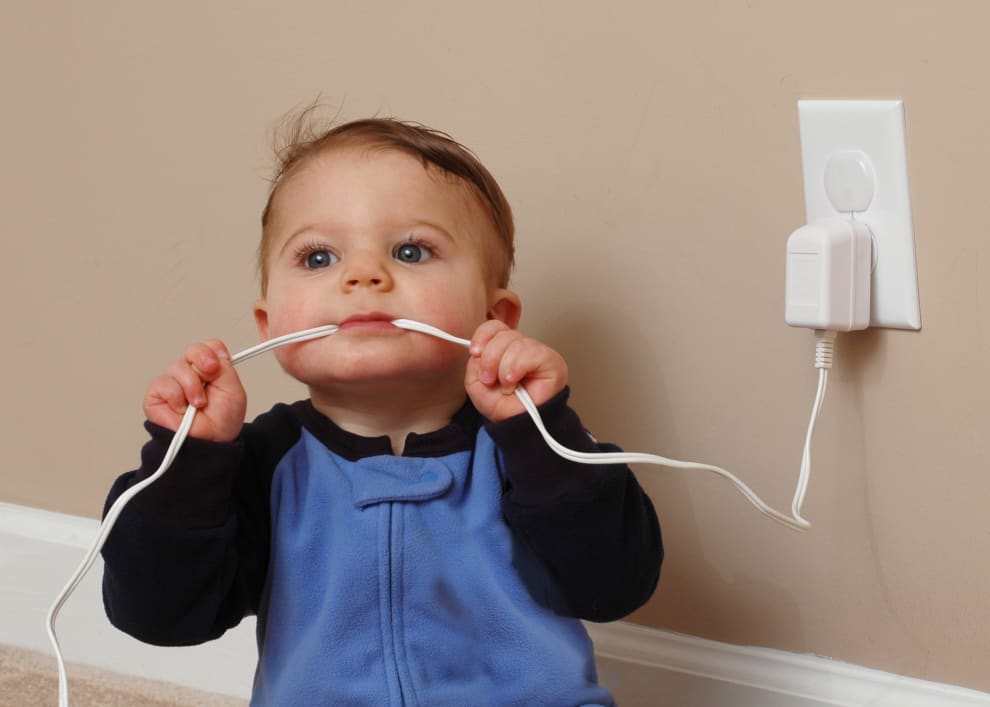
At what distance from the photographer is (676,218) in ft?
3.45

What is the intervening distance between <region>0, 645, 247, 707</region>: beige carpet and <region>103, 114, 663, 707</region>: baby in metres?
0.39

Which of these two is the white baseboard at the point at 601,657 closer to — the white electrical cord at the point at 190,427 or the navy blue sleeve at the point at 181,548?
the white electrical cord at the point at 190,427

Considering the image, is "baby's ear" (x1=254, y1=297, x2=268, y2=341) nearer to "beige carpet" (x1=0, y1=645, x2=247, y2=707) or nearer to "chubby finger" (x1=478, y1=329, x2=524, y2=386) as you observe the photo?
"chubby finger" (x1=478, y1=329, x2=524, y2=386)

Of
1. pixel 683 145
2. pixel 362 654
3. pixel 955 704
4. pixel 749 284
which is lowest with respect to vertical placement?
pixel 955 704

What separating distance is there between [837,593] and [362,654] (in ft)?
1.33

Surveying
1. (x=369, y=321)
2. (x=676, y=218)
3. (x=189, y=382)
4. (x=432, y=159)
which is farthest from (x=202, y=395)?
(x=676, y=218)

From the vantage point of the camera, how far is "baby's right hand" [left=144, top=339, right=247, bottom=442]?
0.86 metres

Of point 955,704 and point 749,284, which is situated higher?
point 749,284

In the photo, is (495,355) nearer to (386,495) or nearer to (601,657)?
(386,495)

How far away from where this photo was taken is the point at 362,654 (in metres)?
0.89

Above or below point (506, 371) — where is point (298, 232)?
above

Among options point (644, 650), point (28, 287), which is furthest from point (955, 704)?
point (28, 287)

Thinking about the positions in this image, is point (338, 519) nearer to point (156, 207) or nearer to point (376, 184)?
point (376, 184)

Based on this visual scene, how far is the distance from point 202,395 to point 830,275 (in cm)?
44
